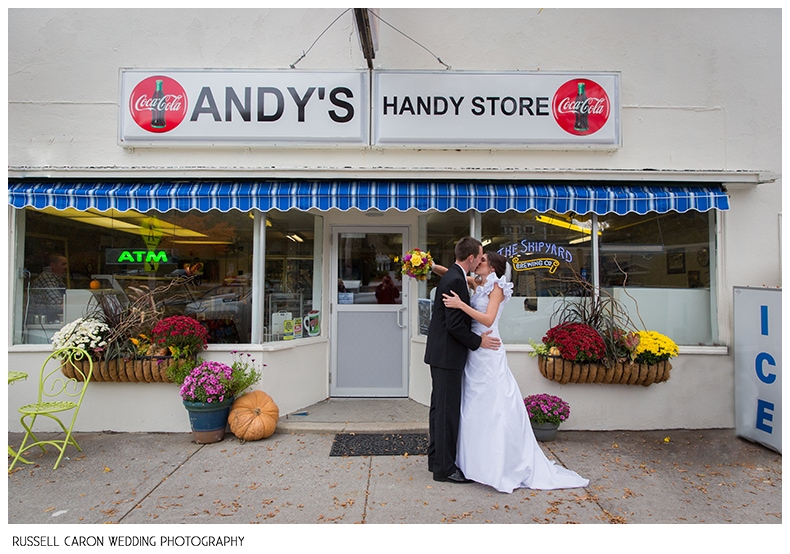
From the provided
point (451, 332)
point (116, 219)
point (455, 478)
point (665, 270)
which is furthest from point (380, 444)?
point (116, 219)

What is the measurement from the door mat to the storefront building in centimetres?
105

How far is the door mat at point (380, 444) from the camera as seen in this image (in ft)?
15.6

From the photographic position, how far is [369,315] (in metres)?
6.39

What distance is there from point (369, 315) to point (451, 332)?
2471mm

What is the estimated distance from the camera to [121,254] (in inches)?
230

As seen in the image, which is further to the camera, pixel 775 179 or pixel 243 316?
pixel 243 316

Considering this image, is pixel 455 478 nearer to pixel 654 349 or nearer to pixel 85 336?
pixel 654 349

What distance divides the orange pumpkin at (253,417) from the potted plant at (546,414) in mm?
2626

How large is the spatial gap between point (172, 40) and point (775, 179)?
6.88 meters

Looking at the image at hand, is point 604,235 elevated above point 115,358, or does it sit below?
above

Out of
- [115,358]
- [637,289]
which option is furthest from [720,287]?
[115,358]

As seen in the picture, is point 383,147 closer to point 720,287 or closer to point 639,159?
point 639,159

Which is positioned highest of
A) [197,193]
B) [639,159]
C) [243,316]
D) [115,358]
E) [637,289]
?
[639,159]

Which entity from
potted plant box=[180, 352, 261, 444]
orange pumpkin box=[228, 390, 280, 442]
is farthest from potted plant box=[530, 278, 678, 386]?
potted plant box=[180, 352, 261, 444]
